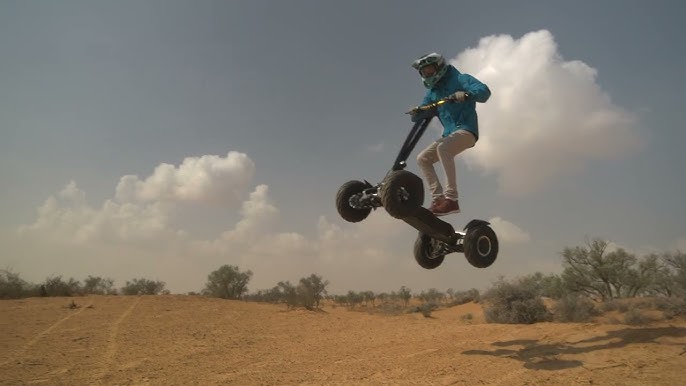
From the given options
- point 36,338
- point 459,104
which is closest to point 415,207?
point 459,104

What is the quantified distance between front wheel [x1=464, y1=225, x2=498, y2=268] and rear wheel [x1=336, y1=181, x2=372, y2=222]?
1.72 meters

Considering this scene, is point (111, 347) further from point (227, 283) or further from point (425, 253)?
point (227, 283)

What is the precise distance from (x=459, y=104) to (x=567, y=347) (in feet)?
17.3

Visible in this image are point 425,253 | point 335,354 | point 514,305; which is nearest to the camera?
point 425,253

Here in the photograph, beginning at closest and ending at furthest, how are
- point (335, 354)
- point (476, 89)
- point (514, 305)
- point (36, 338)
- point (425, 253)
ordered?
point (476, 89) → point (425, 253) → point (335, 354) → point (36, 338) → point (514, 305)

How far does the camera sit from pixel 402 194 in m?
5.49

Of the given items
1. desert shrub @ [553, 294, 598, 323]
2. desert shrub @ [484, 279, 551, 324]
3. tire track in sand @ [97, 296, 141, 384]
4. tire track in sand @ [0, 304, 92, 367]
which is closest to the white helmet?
tire track in sand @ [97, 296, 141, 384]

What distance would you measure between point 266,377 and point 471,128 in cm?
558

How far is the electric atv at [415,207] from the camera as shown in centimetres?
539

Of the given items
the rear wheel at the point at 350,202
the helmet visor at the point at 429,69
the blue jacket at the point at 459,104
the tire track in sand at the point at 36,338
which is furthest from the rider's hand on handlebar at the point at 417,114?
the tire track in sand at the point at 36,338

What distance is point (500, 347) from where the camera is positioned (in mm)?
8070

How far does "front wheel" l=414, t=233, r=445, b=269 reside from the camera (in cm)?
721

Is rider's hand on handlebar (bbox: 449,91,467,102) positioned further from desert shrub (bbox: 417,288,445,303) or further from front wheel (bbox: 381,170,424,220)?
desert shrub (bbox: 417,288,445,303)

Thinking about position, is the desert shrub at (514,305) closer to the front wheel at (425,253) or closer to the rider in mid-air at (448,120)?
the front wheel at (425,253)
